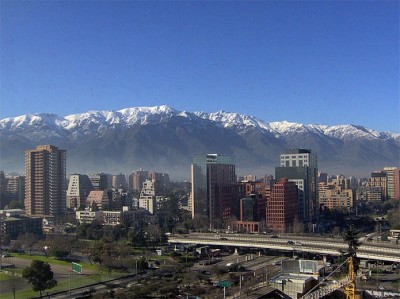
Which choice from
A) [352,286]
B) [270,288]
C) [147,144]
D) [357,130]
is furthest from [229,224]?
[357,130]

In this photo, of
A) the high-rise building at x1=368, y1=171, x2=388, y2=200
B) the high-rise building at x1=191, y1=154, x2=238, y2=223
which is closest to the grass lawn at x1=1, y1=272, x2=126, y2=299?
the high-rise building at x1=191, y1=154, x2=238, y2=223

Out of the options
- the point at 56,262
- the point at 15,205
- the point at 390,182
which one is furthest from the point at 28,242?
the point at 390,182

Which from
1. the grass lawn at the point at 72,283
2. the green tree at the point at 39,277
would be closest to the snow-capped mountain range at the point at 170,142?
the grass lawn at the point at 72,283

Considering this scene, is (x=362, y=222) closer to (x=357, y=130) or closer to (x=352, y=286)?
(x=352, y=286)

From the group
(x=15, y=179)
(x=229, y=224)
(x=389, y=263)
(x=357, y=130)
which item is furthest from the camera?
(x=357, y=130)

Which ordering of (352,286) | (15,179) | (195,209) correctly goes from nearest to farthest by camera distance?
(352,286) < (195,209) < (15,179)

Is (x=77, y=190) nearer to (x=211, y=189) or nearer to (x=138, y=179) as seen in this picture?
(x=211, y=189)
